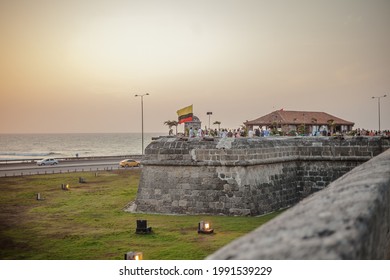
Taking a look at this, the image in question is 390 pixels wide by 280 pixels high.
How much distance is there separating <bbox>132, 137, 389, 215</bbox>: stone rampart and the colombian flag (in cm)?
490

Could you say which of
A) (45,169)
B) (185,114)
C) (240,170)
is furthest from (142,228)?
(45,169)

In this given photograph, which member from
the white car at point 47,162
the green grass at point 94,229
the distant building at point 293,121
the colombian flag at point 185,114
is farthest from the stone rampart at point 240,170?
the white car at point 47,162

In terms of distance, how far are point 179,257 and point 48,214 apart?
8.89 meters

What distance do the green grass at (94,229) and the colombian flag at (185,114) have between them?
4.77 meters

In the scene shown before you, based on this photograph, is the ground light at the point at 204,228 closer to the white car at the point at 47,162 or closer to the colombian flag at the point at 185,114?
the colombian flag at the point at 185,114

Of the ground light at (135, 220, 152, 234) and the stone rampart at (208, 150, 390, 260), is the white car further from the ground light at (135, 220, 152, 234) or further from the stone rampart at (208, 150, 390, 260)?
the stone rampart at (208, 150, 390, 260)

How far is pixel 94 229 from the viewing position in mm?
15836

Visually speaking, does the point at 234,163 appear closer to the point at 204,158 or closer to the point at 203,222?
the point at 204,158

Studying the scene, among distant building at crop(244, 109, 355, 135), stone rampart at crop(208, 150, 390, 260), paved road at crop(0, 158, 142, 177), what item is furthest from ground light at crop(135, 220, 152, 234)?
distant building at crop(244, 109, 355, 135)

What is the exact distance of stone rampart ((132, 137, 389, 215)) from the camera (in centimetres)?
1780

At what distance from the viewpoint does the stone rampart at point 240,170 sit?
17.8 metres

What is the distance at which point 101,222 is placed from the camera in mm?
17109

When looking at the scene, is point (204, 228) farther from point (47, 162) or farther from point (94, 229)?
point (47, 162)
